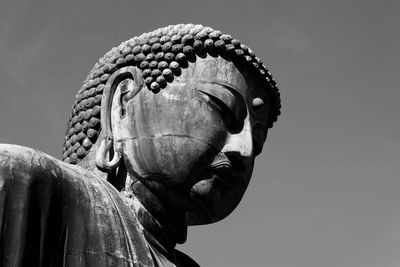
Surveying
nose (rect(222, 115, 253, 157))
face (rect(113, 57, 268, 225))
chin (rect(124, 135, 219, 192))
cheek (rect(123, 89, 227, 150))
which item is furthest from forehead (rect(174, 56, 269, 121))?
chin (rect(124, 135, 219, 192))

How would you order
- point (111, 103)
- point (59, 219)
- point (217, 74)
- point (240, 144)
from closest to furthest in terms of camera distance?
point (59, 219) → point (240, 144) → point (217, 74) → point (111, 103)

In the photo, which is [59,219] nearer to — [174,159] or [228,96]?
[174,159]

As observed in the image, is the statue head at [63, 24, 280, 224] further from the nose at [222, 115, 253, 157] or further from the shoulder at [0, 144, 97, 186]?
the shoulder at [0, 144, 97, 186]

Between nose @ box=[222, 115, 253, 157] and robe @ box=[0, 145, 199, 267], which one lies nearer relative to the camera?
robe @ box=[0, 145, 199, 267]

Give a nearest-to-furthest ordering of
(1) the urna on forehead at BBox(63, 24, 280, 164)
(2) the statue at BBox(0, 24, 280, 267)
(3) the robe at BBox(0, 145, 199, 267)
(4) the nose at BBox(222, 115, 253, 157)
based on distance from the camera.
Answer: (3) the robe at BBox(0, 145, 199, 267) < (2) the statue at BBox(0, 24, 280, 267) < (4) the nose at BBox(222, 115, 253, 157) < (1) the urna on forehead at BBox(63, 24, 280, 164)

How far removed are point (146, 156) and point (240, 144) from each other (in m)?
0.90

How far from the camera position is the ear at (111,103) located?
43.2 feet

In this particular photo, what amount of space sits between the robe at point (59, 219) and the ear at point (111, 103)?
0.55m

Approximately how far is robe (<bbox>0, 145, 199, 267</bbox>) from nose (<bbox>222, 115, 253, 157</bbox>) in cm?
118

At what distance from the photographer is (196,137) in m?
12.9

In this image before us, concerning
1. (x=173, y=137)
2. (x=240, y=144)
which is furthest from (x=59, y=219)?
(x=240, y=144)

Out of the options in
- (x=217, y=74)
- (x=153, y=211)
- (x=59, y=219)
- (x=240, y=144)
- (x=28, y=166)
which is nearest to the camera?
(x=28, y=166)

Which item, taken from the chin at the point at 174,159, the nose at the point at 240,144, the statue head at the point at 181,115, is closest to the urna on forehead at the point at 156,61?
the statue head at the point at 181,115

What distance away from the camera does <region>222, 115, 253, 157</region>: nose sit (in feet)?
43.0
